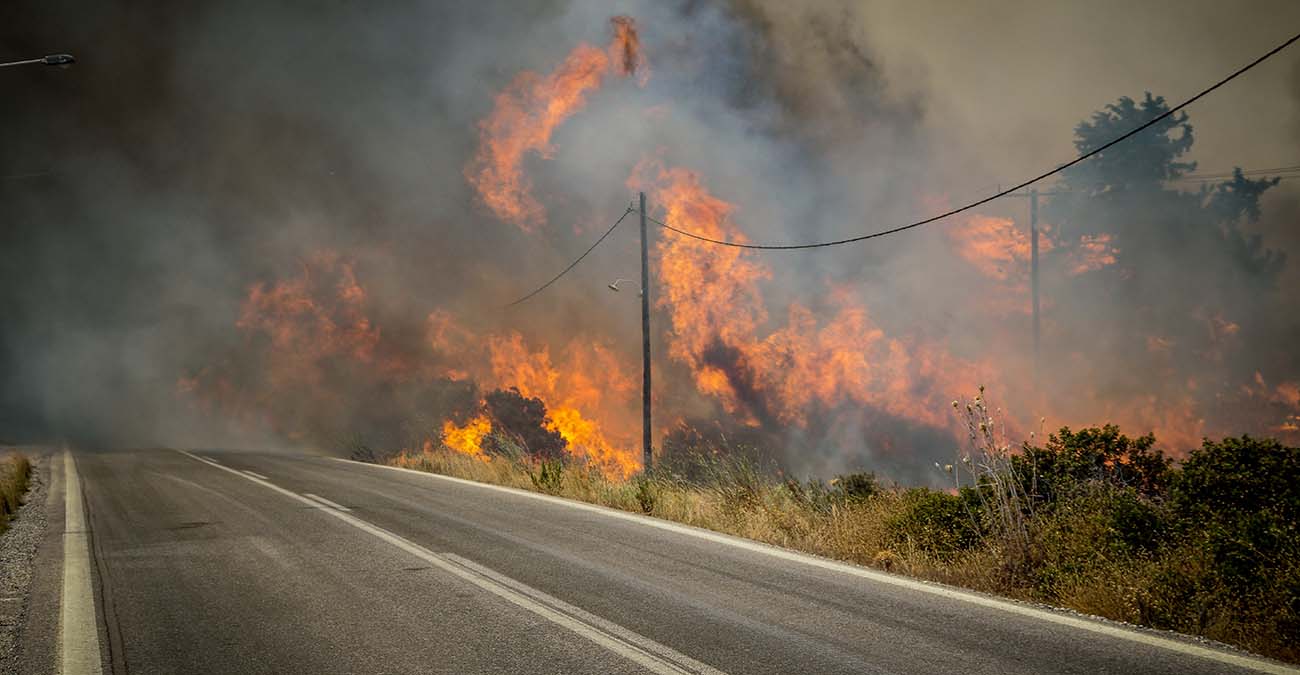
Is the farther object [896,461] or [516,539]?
[896,461]

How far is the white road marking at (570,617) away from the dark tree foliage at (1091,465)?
13.9 ft

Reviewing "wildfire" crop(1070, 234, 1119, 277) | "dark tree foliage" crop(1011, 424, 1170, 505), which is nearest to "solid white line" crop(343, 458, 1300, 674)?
"dark tree foliage" crop(1011, 424, 1170, 505)

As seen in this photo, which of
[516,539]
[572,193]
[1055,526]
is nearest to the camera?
[1055,526]

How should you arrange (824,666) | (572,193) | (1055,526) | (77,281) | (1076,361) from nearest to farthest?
(824,666) < (1055,526) < (1076,361) < (572,193) < (77,281)

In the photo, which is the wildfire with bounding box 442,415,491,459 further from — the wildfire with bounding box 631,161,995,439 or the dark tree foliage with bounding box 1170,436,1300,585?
the dark tree foliage with bounding box 1170,436,1300,585

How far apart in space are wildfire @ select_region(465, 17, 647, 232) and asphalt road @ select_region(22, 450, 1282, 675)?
32.2 meters

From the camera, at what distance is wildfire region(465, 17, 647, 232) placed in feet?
128

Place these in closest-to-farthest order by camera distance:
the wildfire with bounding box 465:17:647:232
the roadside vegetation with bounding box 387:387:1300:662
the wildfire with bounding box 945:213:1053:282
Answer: the roadside vegetation with bounding box 387:387:1300:662
the wildfire with bounding box 945:213:1053:282
the wildfire with bounding box 465:17:647:232

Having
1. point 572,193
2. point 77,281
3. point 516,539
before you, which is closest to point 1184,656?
point 516,539

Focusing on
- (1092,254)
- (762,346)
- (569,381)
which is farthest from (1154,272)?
(569,381)

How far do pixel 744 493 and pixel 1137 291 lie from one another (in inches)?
1382

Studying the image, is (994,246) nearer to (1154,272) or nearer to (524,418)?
(1154,272)

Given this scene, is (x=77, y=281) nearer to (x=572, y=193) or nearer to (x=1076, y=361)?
(x=572, y=193)

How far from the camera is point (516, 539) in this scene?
8242 mm
